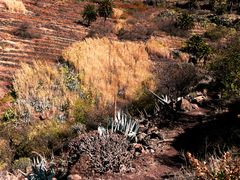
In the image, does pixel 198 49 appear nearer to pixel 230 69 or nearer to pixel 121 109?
pixel 121 109

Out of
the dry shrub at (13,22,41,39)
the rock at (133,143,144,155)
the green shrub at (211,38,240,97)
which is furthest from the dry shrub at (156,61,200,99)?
the dry shrub at (13,22,41,39)

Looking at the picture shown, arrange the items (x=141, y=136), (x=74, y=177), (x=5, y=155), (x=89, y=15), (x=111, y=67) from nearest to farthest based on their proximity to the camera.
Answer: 1. (x=74, y=177)
2. (x=141, y=136)
3. (x=5, y=155)
4. (x=111, y=67)
5. (x=89, y=15)

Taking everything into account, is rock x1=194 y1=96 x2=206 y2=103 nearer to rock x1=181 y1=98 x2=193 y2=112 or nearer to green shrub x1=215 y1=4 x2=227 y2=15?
rock x1=181 y1=98 x2=193 y2=112

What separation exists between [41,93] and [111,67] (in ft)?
19.0

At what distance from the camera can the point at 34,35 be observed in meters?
34.7

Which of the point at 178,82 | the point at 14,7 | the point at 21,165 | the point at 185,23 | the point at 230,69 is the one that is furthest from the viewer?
the point at 14,7

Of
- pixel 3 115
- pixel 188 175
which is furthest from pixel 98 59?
pixel 188 175

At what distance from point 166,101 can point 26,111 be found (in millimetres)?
7821

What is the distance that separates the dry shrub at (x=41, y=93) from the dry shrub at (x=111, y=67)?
1.55 meters

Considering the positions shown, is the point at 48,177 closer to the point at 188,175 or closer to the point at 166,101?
the point at 188,175

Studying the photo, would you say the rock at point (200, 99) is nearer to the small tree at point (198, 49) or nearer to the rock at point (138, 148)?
the rock at point (138, 148)

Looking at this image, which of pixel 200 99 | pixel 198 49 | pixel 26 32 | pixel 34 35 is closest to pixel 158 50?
pixel 198 49

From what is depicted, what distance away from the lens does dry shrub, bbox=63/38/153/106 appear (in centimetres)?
2300

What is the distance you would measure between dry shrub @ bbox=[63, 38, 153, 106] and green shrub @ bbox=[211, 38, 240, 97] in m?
5.56
